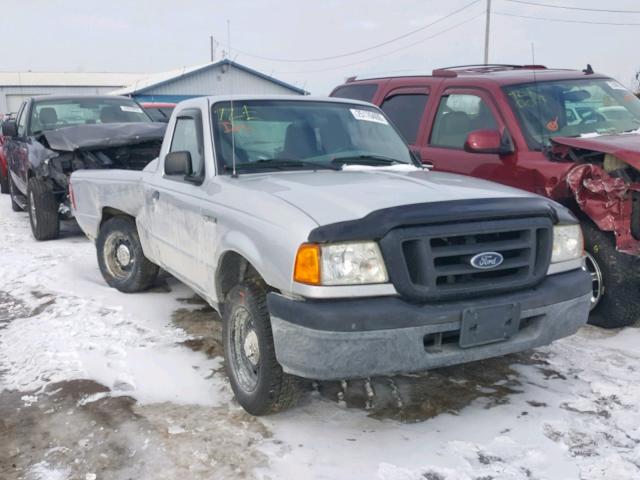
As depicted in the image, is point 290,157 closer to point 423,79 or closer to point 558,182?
point 558,182

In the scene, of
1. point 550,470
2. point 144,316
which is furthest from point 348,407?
point 144,316

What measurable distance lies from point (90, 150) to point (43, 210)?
1258 mm

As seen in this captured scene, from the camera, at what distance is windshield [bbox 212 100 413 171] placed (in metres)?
4.18

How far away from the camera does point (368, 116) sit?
4809 mm

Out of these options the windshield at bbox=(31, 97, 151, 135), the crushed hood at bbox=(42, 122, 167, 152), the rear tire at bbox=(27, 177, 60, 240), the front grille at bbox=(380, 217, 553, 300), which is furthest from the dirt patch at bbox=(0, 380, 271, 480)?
the windshield at bbox=(31, 97, 151, 135)

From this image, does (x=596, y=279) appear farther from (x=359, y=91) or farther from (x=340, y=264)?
(x=359, y=91)

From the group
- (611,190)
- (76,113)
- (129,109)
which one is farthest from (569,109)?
(76,113)

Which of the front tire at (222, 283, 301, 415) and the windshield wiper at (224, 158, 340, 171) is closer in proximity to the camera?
the front tire at (222, 283, 301, 415)

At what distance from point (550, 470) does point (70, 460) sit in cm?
225

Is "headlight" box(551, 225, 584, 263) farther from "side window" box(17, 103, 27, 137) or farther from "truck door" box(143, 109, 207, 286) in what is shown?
"side window" box(17, 103, 27, 137)

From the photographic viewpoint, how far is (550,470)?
293 centimetres

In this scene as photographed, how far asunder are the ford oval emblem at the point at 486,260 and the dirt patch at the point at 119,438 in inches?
53.5

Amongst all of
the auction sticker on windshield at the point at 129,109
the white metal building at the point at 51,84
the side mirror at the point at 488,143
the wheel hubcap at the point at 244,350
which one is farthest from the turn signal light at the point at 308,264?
the white metal building at the point at 51,84

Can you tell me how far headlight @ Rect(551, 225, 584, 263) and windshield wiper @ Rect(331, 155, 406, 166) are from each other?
1.33 m
